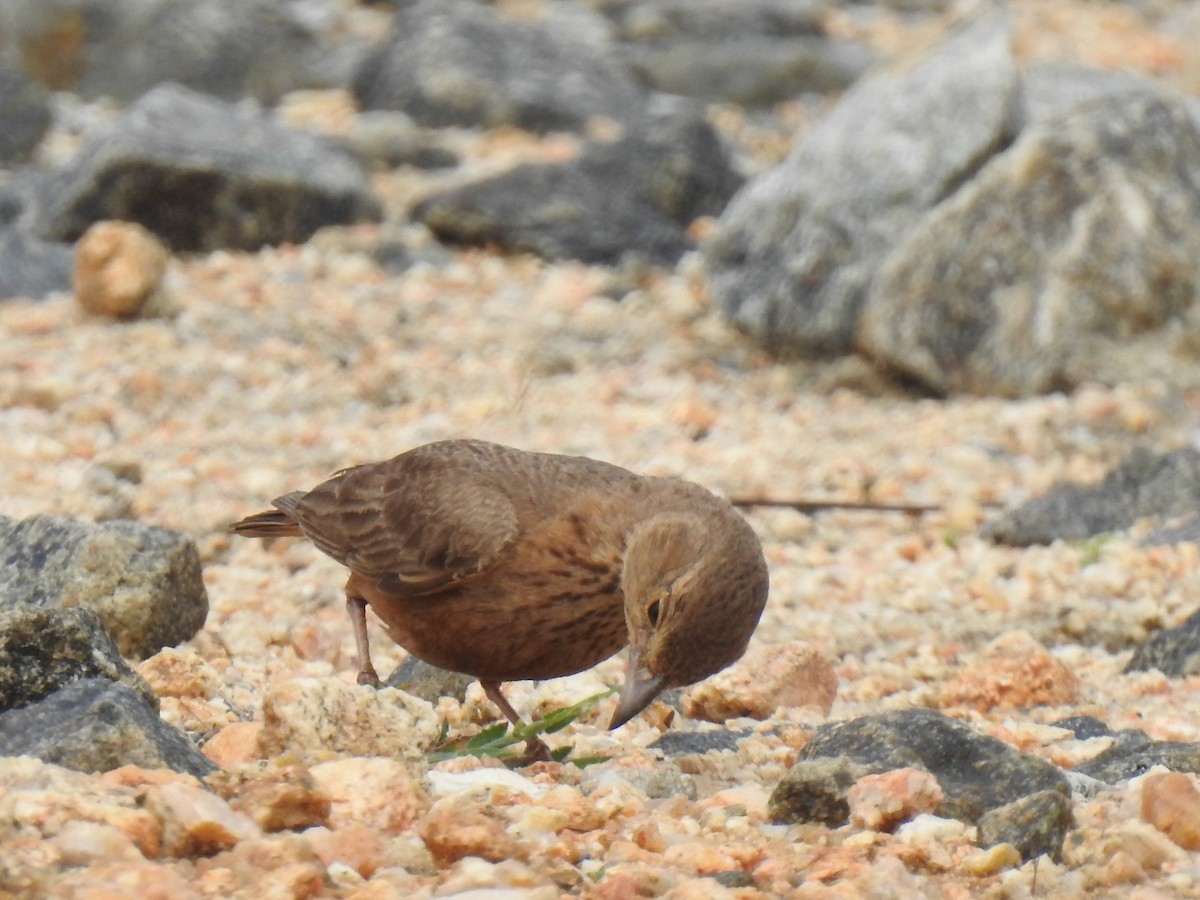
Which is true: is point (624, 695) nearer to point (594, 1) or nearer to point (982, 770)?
point (982, 770)

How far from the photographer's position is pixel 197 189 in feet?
34.3

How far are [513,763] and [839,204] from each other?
571 cm

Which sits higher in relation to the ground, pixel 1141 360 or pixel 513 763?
pixel 513 763

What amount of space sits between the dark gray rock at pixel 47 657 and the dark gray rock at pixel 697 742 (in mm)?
1263

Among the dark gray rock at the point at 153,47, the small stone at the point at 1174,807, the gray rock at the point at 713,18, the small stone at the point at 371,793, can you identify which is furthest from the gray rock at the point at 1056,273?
the gray rock at the point at 713,18

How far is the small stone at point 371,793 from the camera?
3715 millimetres

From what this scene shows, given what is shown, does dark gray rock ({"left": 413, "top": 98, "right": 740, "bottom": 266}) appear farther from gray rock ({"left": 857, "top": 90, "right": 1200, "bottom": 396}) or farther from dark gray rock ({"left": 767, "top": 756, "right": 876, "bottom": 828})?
dark gray rock ({"left": 767, "top": 756, "right": 876, "bottom": 828})

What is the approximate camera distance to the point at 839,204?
9711mm

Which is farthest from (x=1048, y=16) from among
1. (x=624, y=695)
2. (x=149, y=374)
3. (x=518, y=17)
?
(x=624, y=695)

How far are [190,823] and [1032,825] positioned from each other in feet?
5.03

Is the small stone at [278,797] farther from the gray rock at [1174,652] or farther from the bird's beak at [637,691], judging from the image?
the gray rock at [1174,652]

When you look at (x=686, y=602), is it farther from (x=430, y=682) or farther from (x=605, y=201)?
(x=605, y=201)

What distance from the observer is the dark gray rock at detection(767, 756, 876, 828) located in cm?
394

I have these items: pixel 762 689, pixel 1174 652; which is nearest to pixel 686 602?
pixel 762 689
